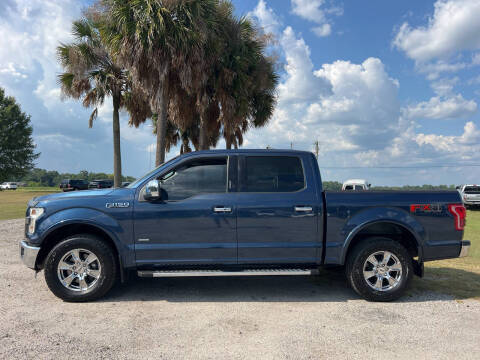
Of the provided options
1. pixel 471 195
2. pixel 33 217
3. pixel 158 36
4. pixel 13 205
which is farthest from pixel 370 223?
pixel 13 205

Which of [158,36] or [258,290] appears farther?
[158,36]

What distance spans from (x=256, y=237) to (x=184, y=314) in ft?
4.15

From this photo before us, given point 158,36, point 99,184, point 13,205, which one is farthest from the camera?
point 99,184

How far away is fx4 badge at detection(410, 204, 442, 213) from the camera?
4500 mm

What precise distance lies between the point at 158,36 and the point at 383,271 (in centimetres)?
1018

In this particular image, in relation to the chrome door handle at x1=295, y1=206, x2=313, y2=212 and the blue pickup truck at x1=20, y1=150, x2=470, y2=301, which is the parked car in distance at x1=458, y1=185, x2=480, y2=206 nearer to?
the blue pickup truck at x1=20, y1=150, x2=470, y2=301

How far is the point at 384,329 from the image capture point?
11.8 ft

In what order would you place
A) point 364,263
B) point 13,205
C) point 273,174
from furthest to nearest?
point 13,205
point 273,174
point 364,263

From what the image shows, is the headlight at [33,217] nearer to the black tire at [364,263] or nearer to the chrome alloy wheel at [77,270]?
the chrome alloy wheel at [77,270]

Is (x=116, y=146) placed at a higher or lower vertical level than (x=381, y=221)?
higher

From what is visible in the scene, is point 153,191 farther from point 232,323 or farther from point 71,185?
point 71,185

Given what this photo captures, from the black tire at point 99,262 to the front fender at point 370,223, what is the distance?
2.86 m

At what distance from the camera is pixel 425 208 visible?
4.51 metres

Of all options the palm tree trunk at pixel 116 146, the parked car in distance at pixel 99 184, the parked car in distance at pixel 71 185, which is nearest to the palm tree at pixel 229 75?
the palm tree trunk at pixel 116 146
